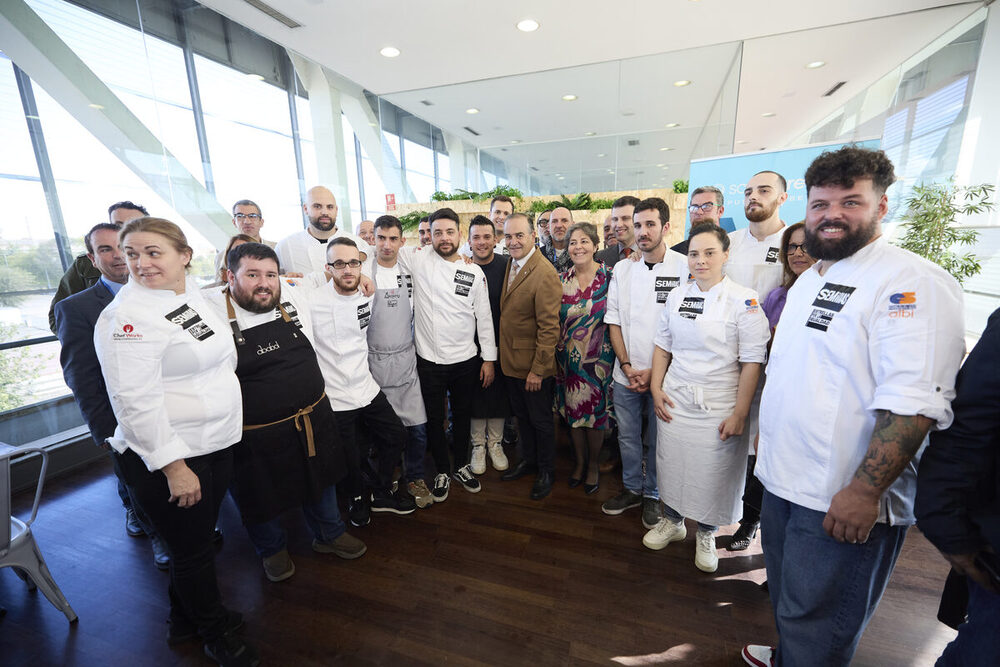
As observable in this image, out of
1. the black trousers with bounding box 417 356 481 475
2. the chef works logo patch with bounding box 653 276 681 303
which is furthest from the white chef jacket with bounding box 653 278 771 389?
the black trousers with bounding box 417 356 481 475

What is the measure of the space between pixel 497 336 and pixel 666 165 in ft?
18.8

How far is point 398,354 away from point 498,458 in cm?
119

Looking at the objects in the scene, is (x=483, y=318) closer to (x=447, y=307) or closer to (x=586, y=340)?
(x=447, y=307)

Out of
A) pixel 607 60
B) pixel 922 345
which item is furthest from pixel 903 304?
pixel 607 60

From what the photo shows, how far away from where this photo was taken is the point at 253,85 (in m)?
5.62

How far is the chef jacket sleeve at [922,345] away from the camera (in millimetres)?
945

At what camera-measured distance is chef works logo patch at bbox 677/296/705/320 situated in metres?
1.91

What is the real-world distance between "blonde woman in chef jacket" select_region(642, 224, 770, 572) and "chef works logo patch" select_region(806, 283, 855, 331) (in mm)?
674

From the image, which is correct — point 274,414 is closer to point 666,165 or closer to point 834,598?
point 834,598

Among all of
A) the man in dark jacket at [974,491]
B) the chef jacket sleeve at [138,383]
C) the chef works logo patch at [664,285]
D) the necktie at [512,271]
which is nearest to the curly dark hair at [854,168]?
the man in dark jacket at [974,491]

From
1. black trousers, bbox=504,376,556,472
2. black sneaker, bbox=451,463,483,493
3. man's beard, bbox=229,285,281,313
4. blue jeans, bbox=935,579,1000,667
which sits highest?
man's beard, bbox=229,285,281,313

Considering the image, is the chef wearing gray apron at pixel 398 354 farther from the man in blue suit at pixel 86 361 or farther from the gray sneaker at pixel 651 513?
the gray sneaker at pixel 651 513

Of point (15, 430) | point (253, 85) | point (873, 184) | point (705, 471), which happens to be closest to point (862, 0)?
point (873, 184)

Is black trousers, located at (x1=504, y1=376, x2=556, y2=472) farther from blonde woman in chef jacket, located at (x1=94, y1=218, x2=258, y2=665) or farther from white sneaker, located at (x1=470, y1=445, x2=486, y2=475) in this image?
blonde woman in chef jacket, located at (x1=94, y1=218, x2=258, y2=665)
